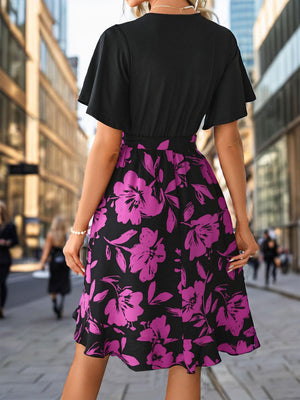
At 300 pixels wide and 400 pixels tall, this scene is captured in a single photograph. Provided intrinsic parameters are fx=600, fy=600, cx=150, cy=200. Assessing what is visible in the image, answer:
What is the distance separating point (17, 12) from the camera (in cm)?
3472

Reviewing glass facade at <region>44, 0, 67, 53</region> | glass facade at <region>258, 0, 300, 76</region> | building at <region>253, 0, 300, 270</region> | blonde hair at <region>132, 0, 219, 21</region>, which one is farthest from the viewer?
glass facade at <region>44, 0, 67, 53</region>

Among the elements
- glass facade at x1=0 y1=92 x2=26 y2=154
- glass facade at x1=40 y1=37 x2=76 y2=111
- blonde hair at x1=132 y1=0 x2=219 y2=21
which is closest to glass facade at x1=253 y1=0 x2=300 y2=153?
glass facade at x1=0 y1=92 x2=26 y2=154

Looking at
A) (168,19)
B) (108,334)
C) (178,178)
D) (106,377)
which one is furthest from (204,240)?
(106,377)

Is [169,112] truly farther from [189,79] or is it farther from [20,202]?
[20,202]

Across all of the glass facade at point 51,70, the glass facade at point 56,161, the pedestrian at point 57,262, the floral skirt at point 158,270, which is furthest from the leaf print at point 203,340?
the glass facade at point 51,70

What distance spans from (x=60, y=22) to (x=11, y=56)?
46.4 feet

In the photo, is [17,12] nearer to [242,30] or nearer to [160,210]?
[242,30]

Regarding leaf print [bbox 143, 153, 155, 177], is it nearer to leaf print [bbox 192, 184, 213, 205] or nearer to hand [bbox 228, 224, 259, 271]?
leaf print [bbox 192, 184, 213, 205]

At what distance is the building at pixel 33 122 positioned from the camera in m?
32.6

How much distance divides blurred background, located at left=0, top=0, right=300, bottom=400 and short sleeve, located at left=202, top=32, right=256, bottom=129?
421mm

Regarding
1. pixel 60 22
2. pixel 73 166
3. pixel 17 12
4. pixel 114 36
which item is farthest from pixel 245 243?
pixel 73 166

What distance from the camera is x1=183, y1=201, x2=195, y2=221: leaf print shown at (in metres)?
2.05

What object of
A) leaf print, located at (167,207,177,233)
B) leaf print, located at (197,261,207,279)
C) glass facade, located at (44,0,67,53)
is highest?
glass facade, located at (44,0,67,53)

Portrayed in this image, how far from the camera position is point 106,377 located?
14.7 feet
